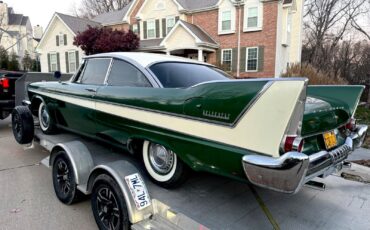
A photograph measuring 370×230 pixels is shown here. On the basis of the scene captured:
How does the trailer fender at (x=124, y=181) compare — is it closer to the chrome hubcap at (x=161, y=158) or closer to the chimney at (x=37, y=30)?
the chrome hubcap at (x=161, y=158)

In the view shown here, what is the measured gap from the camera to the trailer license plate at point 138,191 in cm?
240

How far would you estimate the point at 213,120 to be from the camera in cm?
218

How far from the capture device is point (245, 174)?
79.2 inches

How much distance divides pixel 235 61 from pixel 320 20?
20.5 m

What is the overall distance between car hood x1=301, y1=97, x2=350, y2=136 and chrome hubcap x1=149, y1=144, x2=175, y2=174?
126 centimetres

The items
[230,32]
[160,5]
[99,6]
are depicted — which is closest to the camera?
[230,32]

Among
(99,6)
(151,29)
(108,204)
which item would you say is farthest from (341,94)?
(99,6)


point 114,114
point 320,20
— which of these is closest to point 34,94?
point 114,114

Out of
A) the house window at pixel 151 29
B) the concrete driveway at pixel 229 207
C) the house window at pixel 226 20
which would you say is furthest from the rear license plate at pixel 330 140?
the house window at pixel 151 29

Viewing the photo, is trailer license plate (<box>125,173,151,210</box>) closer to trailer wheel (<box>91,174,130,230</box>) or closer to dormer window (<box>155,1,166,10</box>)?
trailer wheel (<box>91,174,130,230</box>)

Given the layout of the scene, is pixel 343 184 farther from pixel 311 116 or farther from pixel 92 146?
pixel 92 146

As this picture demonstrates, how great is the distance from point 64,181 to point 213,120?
224 centimetres

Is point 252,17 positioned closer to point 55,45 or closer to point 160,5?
point 160,5

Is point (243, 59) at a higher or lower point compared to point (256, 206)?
higher
